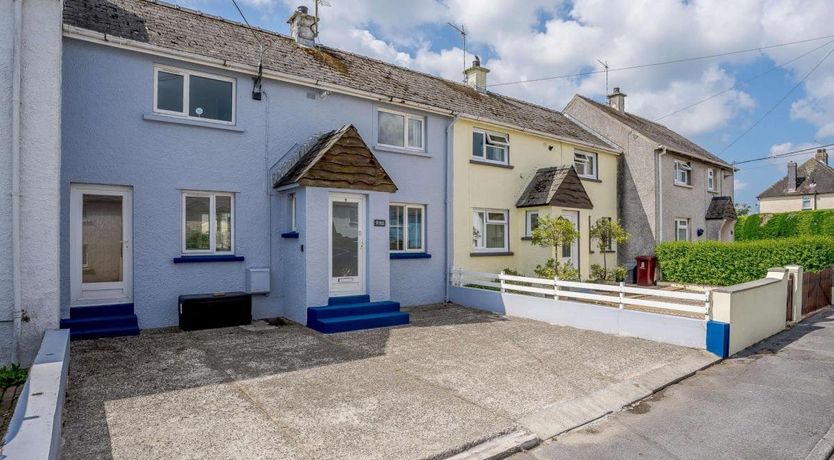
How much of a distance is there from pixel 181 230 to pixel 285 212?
2.01 m

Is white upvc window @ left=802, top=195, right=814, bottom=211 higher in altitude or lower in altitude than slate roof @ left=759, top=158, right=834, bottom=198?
lower

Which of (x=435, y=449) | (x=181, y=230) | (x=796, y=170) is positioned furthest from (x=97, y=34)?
(x=796, y=170)

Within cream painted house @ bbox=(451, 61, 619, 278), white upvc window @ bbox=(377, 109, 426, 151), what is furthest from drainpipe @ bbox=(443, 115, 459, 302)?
white upvc window @ bbox=(377, 109, 426, 151)

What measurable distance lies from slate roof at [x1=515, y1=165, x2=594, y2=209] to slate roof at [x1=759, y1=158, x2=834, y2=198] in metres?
40.0

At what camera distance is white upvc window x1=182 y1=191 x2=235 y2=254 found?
916 centimetres

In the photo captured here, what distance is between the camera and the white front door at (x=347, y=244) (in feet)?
31.8

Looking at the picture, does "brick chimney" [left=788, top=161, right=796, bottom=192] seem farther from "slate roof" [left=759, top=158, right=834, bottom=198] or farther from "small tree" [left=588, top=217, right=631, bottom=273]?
"small tree" [left=588, top=217, right=631, bottom=273]

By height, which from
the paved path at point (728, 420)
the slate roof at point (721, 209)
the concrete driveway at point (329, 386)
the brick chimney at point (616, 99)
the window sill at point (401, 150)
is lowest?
the paved path at point (728, 420)

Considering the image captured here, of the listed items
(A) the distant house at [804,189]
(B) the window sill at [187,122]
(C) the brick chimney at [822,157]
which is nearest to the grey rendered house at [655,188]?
(B) the window sill at [187,122]

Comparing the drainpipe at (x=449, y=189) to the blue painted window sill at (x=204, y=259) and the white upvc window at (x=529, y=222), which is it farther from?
the blue painted window sill at (x=204, y=259)

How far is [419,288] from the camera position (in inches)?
478

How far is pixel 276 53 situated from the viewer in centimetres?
1087

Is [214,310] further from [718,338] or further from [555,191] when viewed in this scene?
[555,191]

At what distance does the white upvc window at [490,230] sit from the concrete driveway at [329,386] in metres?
4.94
